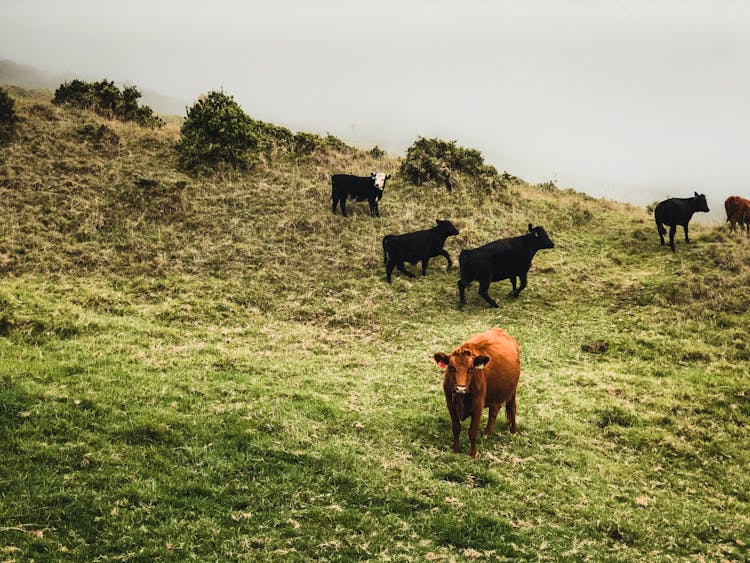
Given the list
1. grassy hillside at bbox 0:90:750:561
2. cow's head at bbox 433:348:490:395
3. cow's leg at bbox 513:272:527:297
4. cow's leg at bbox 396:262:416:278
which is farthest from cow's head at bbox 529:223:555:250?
cow's head at bbox 433:348:490:395

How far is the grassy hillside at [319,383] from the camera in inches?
261

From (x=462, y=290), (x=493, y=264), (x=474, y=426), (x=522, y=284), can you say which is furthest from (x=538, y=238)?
(x=474, y=426)

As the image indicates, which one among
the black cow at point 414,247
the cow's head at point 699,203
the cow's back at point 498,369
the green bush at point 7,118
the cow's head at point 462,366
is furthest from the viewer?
the green bush at point 7,118

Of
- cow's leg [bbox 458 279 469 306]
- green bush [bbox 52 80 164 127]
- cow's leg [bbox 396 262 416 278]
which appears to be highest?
green bush [bbox 52 80 164 127]

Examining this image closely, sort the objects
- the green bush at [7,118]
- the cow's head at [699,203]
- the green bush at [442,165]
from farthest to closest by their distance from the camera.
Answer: the green bush at [442,165], the green bush at [7,118], the cow's head at [699,203]

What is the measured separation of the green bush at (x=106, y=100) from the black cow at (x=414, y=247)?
17.6m

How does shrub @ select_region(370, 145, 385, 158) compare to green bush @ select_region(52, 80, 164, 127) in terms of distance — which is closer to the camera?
green bush @ select_region(52, 80, 164, 127)

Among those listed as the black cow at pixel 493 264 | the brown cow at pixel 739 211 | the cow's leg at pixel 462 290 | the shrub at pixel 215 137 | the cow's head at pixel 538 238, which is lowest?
the cow's leg at pixel 462 290

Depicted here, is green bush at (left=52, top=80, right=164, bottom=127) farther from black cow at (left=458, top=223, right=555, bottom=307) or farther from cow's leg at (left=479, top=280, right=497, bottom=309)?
cow's leg at (left=479, top=280, right=497, bottom=309)

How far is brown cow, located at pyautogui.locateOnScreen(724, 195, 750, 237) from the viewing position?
67.9 ft

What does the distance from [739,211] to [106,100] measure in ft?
101

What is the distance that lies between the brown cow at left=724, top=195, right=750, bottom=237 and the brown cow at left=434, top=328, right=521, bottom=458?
55.5 feet

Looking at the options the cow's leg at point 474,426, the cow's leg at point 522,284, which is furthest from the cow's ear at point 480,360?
the cow's leg at point 522,284

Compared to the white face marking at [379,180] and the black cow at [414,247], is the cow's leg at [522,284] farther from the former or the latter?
the white face marking at [379,180]
